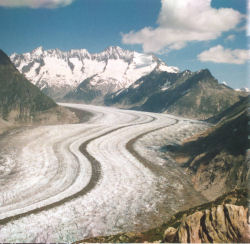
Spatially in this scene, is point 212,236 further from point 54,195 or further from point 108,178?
point 108,178

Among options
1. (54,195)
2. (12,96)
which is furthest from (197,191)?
(12,96)

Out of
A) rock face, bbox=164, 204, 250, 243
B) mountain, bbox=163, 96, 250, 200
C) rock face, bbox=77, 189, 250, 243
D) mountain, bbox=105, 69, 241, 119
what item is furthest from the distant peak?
rock face, bbox=164, 204, 250, 243

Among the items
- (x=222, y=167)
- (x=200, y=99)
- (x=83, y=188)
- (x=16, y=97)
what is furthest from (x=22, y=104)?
(x=200, y=99)

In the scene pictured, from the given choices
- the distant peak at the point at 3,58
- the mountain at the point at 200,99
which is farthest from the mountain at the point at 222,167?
the distant peak at the point at 3,58

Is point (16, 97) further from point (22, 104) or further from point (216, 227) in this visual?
point (216, 227)

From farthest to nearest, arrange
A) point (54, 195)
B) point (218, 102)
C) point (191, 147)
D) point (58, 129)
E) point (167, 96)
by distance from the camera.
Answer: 1. point (167, 96)
2. point (218, 102)
3. point (58, 129)
4. point (191, 147)
5. point (54, 195)

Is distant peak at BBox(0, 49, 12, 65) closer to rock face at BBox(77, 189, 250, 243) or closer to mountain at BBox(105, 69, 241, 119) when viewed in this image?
mountain at BBox(105, 69, 241, 119)
